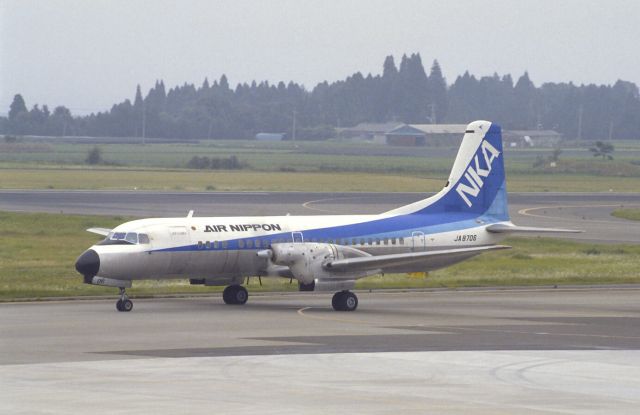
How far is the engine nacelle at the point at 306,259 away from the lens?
38000 millimetres

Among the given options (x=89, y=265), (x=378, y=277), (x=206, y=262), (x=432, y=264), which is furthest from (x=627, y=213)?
(x=89, y=265)

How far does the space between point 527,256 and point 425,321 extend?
24.4 m

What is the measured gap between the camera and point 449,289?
46.0m

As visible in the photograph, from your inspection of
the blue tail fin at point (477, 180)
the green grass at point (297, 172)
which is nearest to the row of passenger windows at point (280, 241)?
the blue tail fin at point (477, 180)

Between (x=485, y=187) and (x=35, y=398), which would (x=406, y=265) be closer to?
(x=485, y=187)

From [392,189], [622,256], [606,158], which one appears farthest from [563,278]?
[606,158]

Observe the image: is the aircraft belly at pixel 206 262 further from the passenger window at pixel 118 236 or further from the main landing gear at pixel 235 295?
the passenger window at pixel 118 236

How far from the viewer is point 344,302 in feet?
124

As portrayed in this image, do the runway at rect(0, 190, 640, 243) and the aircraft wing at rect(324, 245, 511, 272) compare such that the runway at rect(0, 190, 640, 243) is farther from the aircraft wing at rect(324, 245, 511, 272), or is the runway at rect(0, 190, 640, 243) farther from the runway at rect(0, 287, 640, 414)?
the runway at rect(0, 287, 640, 414)

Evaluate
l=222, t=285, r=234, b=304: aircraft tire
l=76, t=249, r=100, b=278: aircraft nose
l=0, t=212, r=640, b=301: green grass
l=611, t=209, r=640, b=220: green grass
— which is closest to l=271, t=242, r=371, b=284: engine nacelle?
l=222, t=285, r=234, b=304: aircraft tire

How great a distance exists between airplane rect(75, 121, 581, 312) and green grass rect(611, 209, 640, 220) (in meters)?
45.5

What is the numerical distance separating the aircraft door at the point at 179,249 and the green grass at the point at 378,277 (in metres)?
5.57

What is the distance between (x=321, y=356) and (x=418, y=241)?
46.4 feet

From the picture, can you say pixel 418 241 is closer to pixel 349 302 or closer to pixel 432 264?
pixel 432 264
